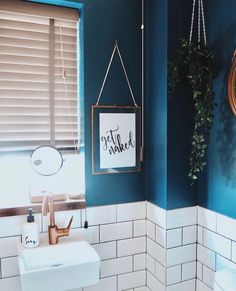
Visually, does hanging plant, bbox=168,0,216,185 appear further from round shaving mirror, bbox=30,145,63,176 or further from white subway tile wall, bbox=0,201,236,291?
round shaving mirror, bbox=30,145,63,176

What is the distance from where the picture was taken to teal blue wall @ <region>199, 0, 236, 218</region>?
125 centimetres

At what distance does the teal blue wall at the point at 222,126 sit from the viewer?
4.10 ft

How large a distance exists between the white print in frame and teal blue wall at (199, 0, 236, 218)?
0.40 metres

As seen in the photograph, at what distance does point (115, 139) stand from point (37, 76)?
1.65 feet

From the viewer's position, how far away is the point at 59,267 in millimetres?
1110

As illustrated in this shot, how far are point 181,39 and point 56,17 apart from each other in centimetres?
62

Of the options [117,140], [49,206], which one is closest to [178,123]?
[117,140]

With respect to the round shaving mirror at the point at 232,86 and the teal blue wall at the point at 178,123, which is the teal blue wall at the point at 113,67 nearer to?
the teal blue wall at the point at 178,123

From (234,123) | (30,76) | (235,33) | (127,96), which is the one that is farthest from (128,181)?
(235,33)

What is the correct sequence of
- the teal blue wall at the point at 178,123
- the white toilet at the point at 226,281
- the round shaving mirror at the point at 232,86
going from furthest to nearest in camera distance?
1. the teal blue wall at the point at 178,123
2. the round shaving mirror at the point at 232,86
3. the white toilet at the point at 226,281

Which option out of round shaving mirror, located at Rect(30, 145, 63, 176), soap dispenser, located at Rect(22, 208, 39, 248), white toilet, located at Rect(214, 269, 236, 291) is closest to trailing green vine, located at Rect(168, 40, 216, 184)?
white toilet, located at Rect(214, 269, 236, 291)

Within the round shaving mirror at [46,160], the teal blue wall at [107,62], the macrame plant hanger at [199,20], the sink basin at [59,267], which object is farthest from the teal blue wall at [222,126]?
the round shaving mirror at [46,160]

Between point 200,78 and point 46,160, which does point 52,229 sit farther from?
point 200,78

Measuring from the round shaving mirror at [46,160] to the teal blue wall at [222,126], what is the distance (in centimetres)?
75
